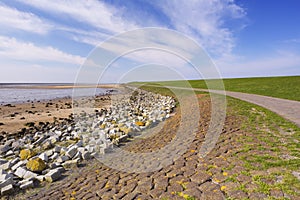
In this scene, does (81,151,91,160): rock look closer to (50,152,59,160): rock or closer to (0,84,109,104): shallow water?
→ (50,152,59,160): rock

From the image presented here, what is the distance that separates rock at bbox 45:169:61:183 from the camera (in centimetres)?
499

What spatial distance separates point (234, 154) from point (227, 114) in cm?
476

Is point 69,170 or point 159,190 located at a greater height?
point 159,190

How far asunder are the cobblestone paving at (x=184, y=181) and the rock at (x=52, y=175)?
0.21m

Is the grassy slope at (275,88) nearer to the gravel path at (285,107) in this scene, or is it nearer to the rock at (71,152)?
the gravel path at (285,107)

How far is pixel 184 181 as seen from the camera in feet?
12.9

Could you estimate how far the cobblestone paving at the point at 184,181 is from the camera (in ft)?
11.2

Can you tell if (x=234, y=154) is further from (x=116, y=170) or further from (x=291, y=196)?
(x=116, y=170)

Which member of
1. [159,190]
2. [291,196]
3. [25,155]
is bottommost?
[25,155]

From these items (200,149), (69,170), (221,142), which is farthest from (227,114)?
(69,170)

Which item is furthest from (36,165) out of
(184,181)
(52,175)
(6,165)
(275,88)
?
(275,88)

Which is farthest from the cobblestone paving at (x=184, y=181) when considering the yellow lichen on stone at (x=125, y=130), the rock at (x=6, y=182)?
the yellow lichen on stone at (x=125, y=130)

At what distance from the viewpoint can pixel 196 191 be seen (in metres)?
3.53

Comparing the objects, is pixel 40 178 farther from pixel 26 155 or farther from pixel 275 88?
pixel 275 88
